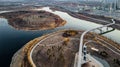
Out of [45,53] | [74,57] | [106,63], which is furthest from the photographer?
[45,53]

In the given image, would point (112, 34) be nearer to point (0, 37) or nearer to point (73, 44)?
point (73, 44)

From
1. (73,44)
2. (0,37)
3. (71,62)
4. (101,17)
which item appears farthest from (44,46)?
(101,17)

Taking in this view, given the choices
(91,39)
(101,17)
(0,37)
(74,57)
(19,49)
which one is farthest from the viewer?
(101,17)

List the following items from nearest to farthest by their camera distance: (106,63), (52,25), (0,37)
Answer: (106,63)
(0,37)
(52,25)

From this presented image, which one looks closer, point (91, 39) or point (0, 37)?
point (91, 39)

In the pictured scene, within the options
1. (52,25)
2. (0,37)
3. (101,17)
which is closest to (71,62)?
(0,37)

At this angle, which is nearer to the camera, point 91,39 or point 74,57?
point 74,57

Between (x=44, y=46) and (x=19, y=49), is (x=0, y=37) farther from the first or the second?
(x=44, y=46)

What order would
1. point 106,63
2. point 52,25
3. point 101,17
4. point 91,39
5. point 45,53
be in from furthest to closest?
point 101,17, point 52,25, point 91,39, point 45,53, point 106,63
